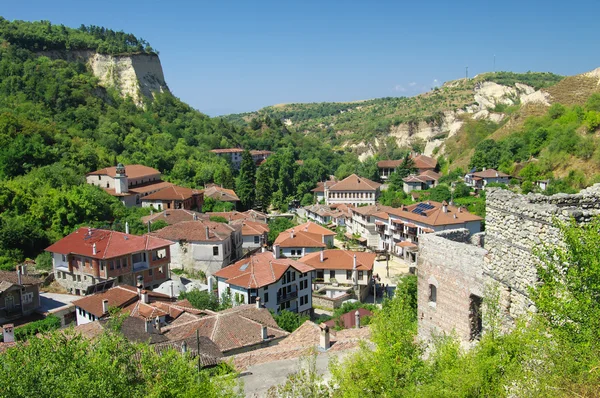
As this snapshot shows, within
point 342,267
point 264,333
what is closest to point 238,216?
point 342,267

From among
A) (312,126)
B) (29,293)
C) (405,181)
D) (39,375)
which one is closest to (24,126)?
(29,293)

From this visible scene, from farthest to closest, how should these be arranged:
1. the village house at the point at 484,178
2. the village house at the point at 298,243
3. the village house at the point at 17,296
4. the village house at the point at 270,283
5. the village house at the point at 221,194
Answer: the village house at the point at 221,194 < the village house at the point at 484,178 < the village house at the point at 298,243 < the village house at the point at 270,283 < the village house at the point at 17,296

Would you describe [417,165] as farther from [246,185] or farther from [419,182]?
[246,185]

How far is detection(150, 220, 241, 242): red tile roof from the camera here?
130ft

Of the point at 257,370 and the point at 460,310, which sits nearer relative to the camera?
the point at 460,310

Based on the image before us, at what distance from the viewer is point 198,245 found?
3928 cm

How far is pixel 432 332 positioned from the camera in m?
11.1

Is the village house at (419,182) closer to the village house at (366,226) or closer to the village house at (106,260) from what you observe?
the village house at (366,226)

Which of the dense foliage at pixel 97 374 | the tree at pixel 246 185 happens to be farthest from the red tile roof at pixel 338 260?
the dense foliage at pixel 97 374

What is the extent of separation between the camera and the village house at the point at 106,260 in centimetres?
3309

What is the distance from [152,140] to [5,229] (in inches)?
1465

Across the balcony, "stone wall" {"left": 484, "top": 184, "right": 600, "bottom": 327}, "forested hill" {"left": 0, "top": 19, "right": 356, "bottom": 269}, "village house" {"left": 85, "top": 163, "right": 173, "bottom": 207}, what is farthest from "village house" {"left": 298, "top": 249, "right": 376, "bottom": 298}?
"stone wall" {"left": 484, "top": 184, "right": 600, "bottom": 327}

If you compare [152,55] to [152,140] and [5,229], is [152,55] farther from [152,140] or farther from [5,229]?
[5,229]

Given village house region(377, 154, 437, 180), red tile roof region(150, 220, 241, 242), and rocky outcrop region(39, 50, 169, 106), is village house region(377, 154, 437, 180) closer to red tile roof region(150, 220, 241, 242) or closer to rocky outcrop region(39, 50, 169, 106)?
rocky outcrop region(39, 50, 169, 106)
